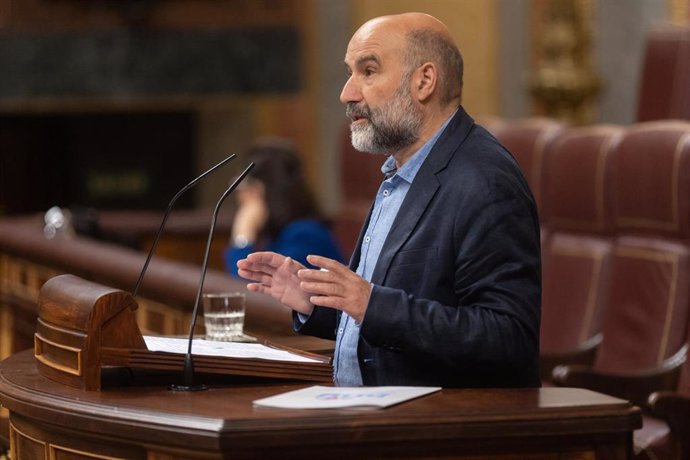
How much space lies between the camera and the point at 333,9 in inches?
351

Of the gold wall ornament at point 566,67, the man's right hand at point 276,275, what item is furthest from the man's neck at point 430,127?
the gold wall ornament at point 566,67

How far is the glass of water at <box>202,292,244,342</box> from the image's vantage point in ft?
8.85

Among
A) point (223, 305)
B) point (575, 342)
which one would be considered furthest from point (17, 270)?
point (223, 305)

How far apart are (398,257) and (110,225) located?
5338 millimetres

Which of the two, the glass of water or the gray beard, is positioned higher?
the gray beard

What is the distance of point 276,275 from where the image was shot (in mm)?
2234

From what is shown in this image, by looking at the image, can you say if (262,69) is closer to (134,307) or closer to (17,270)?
(17,270)

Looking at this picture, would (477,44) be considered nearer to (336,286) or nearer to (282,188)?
(282,188)

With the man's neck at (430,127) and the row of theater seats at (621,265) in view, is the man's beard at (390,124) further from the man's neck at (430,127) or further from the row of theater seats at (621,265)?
the row of theater seats at (621,265)

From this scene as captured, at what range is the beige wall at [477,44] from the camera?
27.7ft

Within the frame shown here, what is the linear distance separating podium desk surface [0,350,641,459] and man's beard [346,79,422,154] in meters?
0.45

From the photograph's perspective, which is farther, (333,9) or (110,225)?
(333,9)

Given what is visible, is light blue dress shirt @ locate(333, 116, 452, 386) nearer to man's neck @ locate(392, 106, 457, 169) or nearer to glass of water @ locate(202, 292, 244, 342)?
man's neck @ locate(392, 106, 457, 169)

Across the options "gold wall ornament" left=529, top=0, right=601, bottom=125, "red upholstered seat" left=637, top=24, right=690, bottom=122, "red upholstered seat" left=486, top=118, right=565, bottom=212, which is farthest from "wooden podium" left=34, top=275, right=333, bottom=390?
"gold wall ornament" left=529, top=0, right=601, bottom=125
